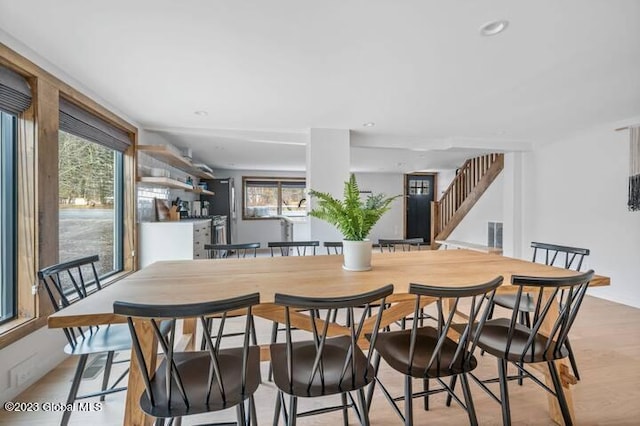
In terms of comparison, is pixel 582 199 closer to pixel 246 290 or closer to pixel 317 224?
pixel 317 224

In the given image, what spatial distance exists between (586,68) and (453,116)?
1.25m

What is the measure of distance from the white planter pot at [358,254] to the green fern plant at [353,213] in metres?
0.04

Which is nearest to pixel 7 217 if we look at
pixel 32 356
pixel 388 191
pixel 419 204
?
pixel 32 356

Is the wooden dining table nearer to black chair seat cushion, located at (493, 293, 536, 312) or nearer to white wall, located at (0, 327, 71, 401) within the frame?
black chair seat cushion, located at (493, 293, 536, 312)

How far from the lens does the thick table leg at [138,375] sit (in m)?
1.24

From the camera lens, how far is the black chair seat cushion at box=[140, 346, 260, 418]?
1086mm

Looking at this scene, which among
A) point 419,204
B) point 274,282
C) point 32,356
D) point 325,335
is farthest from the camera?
point 419,204

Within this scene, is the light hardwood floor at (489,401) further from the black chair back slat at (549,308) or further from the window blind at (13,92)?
the window blind at (13,92)

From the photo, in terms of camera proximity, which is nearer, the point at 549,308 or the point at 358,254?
the point at 549,308

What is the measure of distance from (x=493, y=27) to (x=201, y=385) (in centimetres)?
234

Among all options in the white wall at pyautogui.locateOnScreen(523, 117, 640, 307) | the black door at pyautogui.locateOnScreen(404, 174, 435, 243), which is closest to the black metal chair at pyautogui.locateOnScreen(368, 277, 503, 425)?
the white wall at pyautogui.locateOnScreen(523, 117, 640, 307)

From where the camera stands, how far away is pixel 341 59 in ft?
6.98

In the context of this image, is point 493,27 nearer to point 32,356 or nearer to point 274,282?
point 274,282

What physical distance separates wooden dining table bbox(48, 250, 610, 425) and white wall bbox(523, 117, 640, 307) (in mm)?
2784
